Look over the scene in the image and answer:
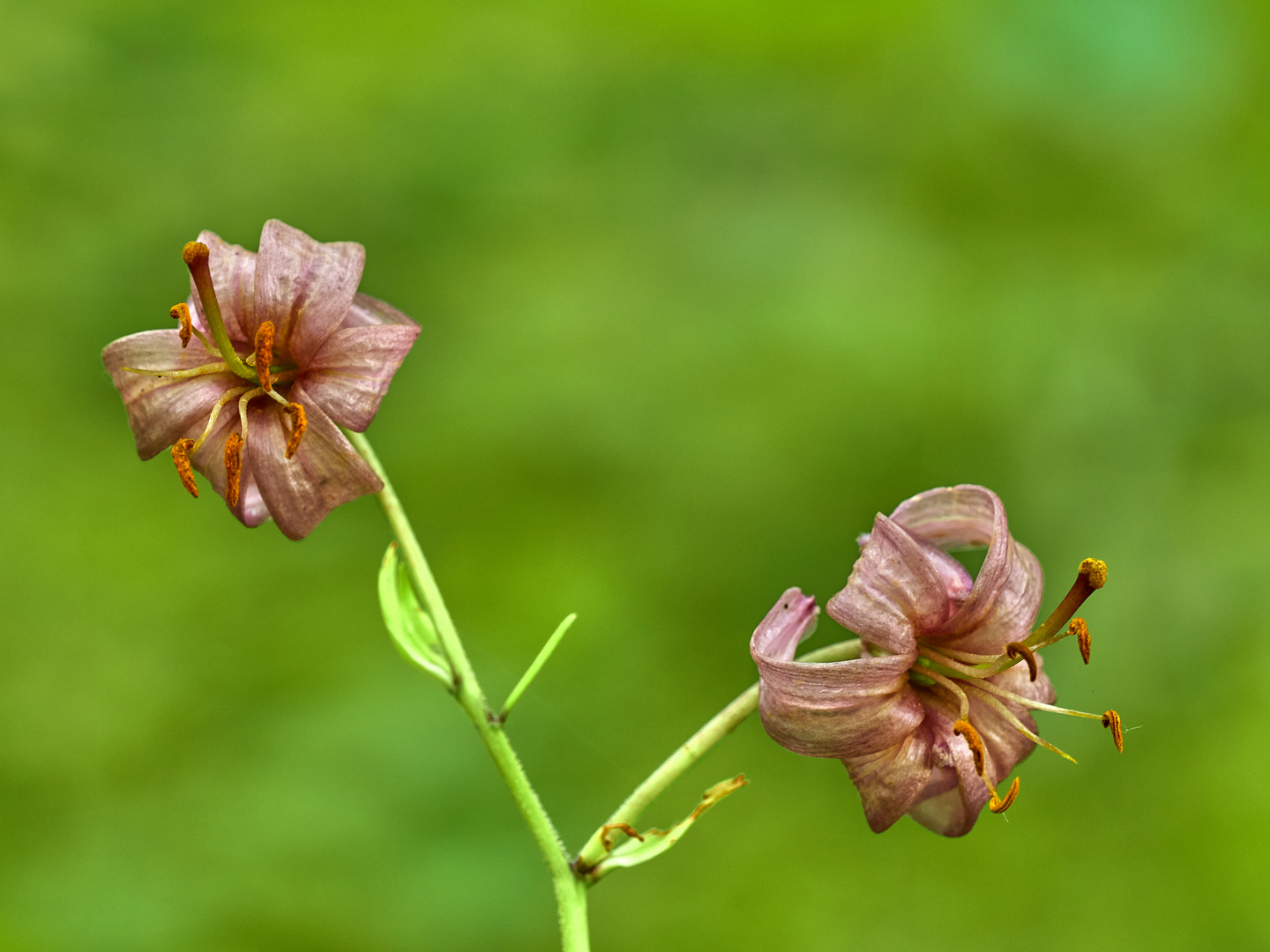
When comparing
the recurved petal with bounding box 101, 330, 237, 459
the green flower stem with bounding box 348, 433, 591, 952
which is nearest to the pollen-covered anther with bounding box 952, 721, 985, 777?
the green flower stem with bounding box 348, 433, 591, 952

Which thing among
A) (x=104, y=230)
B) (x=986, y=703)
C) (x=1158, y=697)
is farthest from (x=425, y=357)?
(x=986, y=703)

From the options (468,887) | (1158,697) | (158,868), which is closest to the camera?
(468,887)

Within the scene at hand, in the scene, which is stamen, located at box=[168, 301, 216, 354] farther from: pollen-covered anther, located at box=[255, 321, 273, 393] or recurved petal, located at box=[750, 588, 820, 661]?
recurved petal, located at box=[750, 588, 820, 661]

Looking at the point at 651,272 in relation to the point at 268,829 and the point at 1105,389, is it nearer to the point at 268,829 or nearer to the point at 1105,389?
the point at 1105,389

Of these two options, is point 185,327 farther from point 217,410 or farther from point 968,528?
point 968,528

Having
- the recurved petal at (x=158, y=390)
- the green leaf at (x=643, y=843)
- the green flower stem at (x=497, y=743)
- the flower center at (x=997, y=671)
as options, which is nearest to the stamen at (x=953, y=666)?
the flower center at (x=997, y=671)

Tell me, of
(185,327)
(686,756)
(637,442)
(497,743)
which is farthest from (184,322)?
(637,442)
